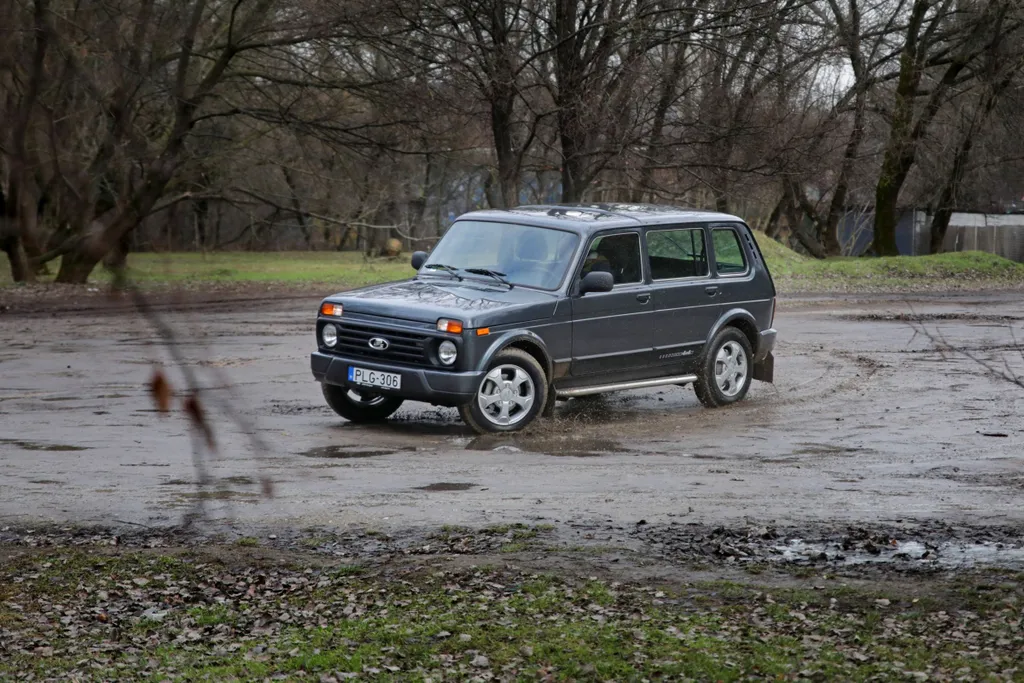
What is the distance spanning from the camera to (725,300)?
43.7ft

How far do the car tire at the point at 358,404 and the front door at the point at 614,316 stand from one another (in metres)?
1.71

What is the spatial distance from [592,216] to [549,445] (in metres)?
2.77

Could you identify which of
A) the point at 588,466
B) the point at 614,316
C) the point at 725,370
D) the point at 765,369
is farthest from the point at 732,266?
the point at 588,466

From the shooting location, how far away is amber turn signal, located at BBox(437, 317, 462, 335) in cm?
1100

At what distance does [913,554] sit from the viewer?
23.6 feet

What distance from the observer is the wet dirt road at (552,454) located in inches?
325

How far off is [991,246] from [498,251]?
126 feet

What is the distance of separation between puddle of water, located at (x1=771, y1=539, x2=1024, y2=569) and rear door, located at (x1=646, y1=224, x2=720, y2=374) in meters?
5.44

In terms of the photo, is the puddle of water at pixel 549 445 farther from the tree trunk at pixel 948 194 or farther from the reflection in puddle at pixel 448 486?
the tree trunk at pixel 948 194

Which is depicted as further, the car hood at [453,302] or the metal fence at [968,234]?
the metal fence at [968,234]

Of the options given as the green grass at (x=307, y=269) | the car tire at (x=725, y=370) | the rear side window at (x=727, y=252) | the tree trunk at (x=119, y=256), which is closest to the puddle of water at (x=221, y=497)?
the car tire at (x=725, y=370)

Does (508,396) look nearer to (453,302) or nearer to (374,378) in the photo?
(453,302)

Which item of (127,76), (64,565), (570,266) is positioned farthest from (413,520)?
(127,76)

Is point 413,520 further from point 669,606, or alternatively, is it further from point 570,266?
point 570,266
